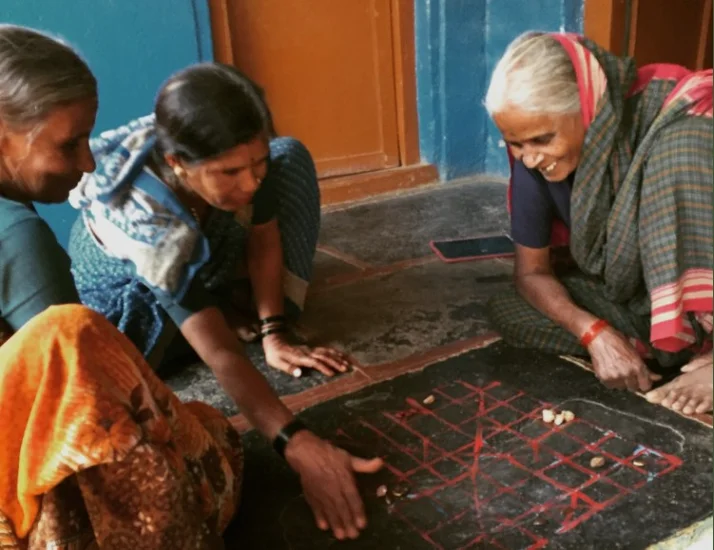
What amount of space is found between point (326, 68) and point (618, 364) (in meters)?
2.39

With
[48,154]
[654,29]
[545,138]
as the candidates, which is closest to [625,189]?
[545,138]

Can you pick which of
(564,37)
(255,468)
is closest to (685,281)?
(564,37)

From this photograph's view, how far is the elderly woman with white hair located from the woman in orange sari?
0.77 metres

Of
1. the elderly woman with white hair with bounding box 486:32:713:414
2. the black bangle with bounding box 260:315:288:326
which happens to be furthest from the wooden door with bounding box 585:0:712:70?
the black bangle with bounding box 260:315:288:326

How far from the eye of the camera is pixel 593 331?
185cm

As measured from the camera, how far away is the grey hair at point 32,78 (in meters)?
1.22

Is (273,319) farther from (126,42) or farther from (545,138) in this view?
(126,42)

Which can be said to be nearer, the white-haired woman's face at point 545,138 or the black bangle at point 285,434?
the black bangle at point 285,434

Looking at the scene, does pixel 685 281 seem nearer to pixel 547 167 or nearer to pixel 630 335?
pixel 630 335

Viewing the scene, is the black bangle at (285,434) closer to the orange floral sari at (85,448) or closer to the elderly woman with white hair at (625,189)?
the orange floral sari at (85,448)

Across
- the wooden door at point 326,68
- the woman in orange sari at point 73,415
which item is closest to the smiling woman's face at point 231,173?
the woman in orange sari at point 73,415

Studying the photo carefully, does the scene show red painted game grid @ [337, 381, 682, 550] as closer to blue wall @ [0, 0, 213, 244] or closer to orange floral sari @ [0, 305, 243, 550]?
orange floral sari @ [0, 305, 243, 550]

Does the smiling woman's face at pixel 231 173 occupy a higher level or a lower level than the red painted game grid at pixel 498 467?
higher

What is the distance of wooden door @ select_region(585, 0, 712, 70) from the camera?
3.04 meters
